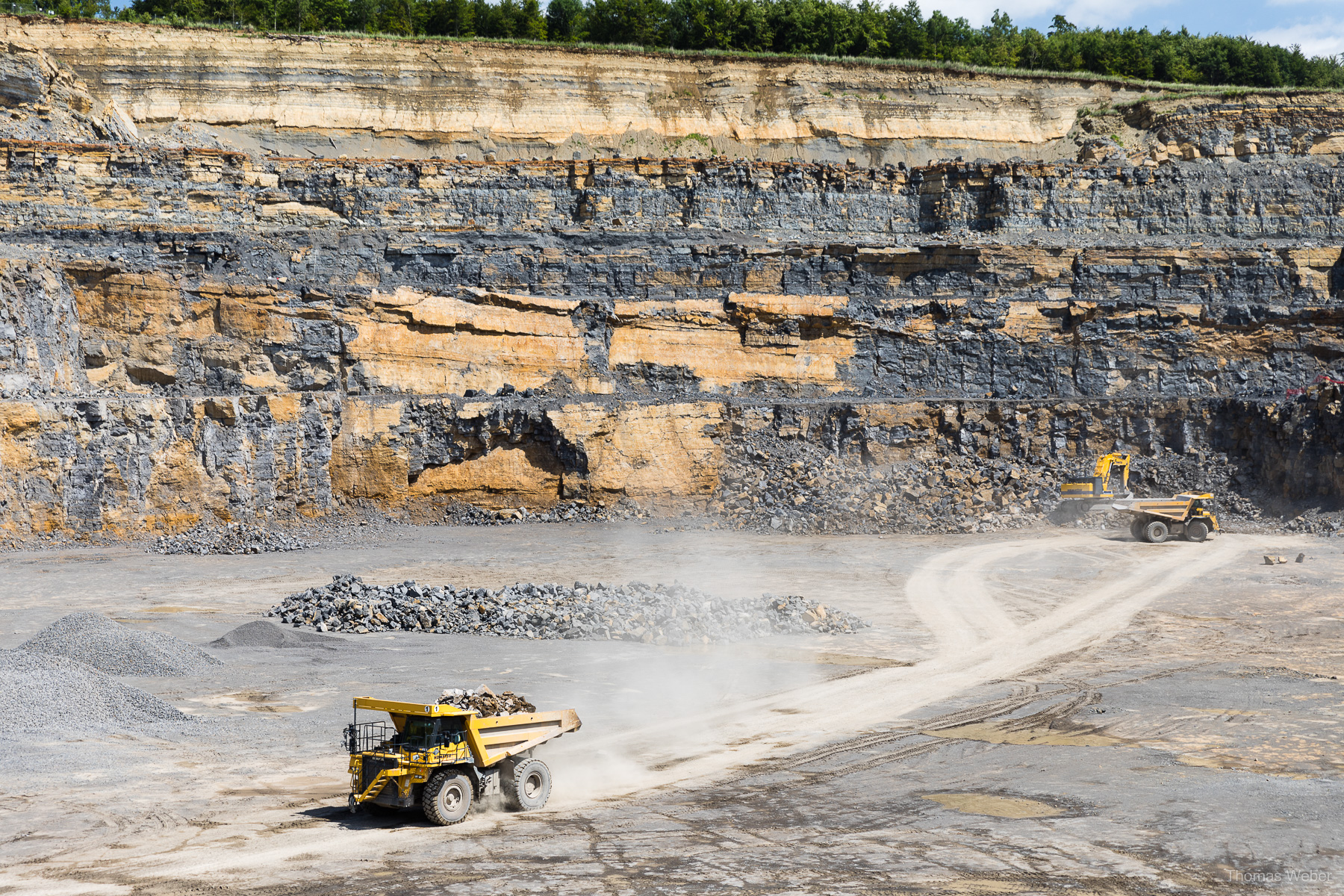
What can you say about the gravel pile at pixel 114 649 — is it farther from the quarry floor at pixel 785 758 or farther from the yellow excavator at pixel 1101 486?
the yellow excavator at pixel 1101 486

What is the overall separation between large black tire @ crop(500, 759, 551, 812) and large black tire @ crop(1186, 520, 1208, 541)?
2159cm

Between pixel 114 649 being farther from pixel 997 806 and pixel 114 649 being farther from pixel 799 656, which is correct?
pixel 997 806

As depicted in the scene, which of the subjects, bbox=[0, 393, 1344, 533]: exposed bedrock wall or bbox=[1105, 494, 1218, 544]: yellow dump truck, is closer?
bbox=[0, 393, 1344, 533]: exposed bedrock wall

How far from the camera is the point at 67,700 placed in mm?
10727

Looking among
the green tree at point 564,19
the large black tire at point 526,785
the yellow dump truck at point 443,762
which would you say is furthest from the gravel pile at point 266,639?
the green tree at point 564,19

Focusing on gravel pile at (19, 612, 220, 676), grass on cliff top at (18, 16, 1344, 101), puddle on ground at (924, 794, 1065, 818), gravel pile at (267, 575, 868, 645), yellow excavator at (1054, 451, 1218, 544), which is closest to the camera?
puddle on ground at (924, 794, 1065, 818)

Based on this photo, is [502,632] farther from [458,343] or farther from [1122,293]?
[1122,293]

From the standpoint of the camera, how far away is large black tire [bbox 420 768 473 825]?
25.9 ft

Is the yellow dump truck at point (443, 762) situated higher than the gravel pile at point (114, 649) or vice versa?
the yellow dump truck at point (443, 762)

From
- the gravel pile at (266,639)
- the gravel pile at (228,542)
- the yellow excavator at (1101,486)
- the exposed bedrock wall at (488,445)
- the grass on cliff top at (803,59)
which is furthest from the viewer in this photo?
the grass on cliff top at (803,59)

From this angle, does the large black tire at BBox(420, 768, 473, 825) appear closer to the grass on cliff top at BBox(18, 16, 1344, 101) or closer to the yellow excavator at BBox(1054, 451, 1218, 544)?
the yellow excavator at BBox(1054, 451, 1218, 544)

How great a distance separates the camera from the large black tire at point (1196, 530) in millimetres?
25562

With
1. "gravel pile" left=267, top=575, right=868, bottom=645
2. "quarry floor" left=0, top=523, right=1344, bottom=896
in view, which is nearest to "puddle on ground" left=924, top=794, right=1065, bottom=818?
"quarry floor" left=0, top=523, right=1344, bottom=896

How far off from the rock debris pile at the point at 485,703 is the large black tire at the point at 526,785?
413 mm
